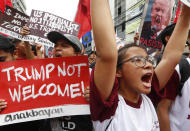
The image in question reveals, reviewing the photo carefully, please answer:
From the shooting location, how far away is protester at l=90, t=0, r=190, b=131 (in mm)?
1184

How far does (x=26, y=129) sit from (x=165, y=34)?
173 cm

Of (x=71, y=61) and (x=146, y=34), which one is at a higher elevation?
(x=146, y=34)

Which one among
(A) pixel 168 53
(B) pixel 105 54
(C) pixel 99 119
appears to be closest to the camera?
(B) pixel 105 54

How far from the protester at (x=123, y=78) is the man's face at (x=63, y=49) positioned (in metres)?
0.76

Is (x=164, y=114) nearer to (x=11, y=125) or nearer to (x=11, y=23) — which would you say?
(x=11, y=125)

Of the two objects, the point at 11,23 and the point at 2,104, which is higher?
the point at 11,23

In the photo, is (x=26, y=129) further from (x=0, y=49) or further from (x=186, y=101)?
(x=186, y=101)

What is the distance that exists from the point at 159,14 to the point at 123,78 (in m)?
1.89

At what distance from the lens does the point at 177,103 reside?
5.86 feet

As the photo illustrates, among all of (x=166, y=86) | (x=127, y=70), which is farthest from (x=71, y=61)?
(x=166, y=86)

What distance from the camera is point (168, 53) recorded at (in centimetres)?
167

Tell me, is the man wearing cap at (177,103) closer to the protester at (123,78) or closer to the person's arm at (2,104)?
the protester at (123,78)

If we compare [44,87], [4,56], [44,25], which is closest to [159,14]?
[44,25]

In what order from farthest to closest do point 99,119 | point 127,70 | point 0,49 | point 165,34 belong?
point 165,34 → point 0,49 → point 127,70 → point 99,119
